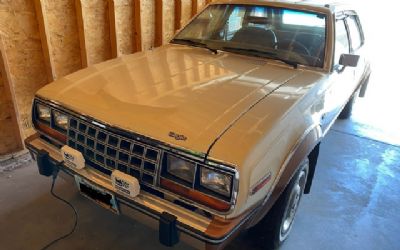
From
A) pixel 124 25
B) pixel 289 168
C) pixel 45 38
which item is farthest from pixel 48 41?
pixel 289 168

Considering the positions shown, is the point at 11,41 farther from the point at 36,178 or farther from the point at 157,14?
the point at 157,14

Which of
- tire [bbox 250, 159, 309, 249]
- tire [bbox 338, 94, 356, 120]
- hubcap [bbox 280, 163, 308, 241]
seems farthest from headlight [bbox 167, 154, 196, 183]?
tire [bbox 338, 94, 356, 120]

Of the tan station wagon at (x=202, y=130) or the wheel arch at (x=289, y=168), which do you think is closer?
the tan station wagon at (x=202, y=130)

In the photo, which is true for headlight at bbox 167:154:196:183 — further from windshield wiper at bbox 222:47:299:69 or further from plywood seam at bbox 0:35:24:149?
plywood seam at bbox 0:35:24:149

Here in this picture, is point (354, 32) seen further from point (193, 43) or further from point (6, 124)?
point (6, 124)

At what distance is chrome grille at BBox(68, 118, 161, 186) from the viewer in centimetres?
167

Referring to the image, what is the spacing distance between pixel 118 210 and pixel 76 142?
477 millimetres

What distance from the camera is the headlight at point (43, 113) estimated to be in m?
2.11

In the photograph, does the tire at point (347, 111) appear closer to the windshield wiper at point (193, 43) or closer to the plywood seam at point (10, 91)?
the windshield wiper at point (193, 43)

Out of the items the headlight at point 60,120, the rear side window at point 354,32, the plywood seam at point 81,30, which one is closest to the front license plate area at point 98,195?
the headlight at point 60,120

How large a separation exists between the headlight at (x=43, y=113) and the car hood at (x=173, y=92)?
9cm

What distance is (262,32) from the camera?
2877 mm

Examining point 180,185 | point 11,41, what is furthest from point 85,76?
point 11,41

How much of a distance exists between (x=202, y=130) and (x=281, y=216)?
883 mm
